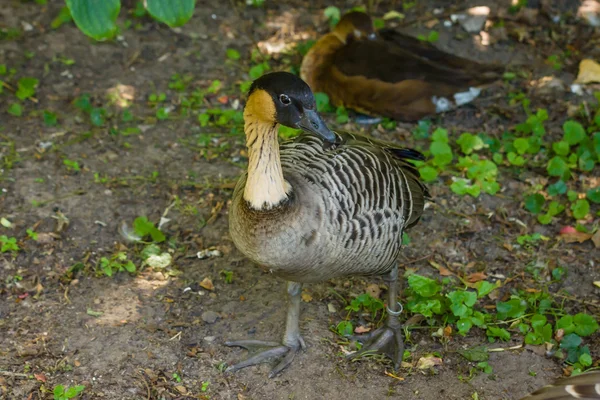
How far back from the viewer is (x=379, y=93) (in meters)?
5.89

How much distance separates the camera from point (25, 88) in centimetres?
598

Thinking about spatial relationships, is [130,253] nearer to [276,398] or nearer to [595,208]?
[276,398]

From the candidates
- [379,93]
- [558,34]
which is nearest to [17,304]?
[379,93]

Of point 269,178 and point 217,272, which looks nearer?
point 269,178

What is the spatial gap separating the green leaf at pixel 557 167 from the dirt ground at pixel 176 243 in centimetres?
20

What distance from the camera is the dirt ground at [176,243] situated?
398 centimetres

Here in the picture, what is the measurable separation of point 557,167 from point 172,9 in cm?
395

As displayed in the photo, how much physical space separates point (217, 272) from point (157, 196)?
89 centimetres

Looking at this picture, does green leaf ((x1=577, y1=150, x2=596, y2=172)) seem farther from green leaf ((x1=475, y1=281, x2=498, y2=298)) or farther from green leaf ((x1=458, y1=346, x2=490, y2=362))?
green leaf ((x1=458, y1=346, x2=490, y2=362))

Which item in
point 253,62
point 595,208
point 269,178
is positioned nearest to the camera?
point 269,178

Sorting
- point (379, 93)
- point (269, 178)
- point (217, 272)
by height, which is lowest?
point (217, 272)

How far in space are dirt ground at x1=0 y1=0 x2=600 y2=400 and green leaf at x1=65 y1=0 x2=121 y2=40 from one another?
222 centimetres

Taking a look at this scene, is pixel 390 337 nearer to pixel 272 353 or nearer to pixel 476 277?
pixel 272 353

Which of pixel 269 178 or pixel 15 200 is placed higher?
pixel 269 178
